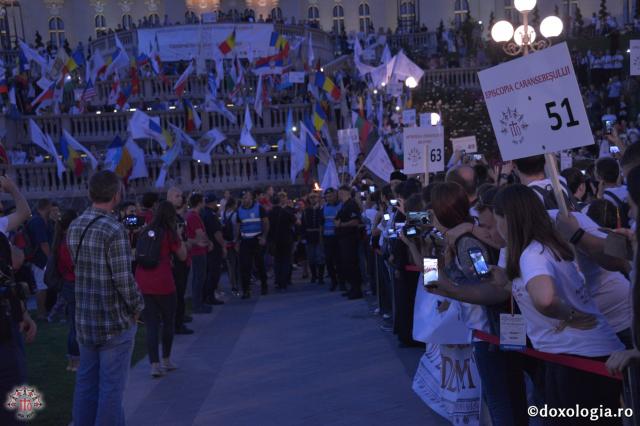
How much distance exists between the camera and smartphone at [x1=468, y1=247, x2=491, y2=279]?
5.11 m

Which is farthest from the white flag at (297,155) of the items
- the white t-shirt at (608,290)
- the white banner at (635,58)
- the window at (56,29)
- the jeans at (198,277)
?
the window at (56,29)

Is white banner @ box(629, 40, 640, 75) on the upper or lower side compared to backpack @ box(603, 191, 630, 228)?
upper

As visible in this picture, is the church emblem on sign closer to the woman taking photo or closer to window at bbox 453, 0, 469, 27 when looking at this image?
the woman taking photo

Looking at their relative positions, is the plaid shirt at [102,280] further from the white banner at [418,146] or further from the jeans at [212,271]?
the jeans at [212,271]

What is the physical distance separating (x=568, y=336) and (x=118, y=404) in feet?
10.2

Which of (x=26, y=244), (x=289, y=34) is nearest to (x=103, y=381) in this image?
(x=26, y=244)

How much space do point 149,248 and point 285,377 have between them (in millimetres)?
1871

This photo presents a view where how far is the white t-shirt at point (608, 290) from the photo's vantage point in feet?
15.4

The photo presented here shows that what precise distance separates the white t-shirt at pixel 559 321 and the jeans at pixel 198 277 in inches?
378

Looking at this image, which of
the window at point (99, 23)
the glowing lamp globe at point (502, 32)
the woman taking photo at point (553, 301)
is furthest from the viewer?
the window at point (99, 23)

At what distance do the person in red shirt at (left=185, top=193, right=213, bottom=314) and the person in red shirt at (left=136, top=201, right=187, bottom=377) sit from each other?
3480mm

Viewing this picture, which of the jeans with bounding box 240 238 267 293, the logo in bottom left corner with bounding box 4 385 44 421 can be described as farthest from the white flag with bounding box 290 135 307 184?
the logo in bottom left corner with bounding box 4 385 44 421

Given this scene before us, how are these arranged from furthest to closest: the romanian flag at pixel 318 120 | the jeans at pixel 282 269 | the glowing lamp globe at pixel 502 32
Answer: the romanian flag at pixel 318 120
the jeans at pixel 282 269
the glowing lamp globe at pixel 502 32

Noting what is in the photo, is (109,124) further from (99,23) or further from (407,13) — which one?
(407,13)
